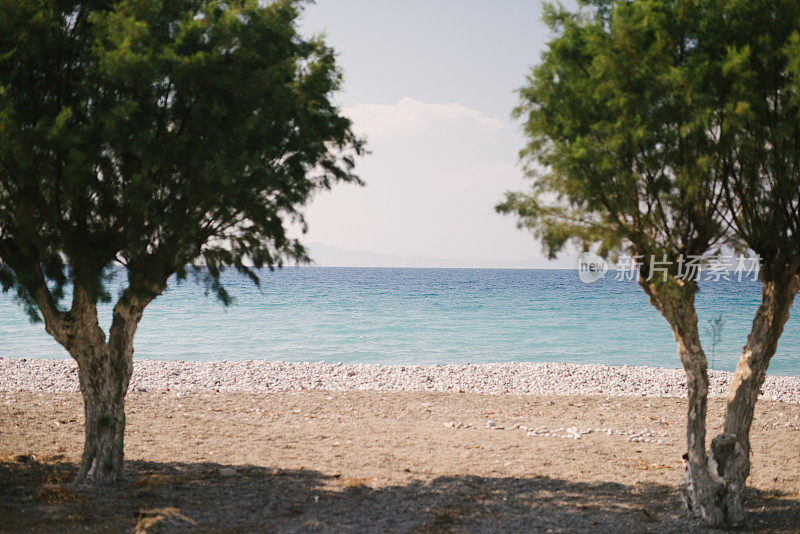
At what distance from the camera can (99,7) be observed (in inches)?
233

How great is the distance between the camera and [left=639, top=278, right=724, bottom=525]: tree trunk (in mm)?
6262

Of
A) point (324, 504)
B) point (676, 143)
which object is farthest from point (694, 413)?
point (324, 504)

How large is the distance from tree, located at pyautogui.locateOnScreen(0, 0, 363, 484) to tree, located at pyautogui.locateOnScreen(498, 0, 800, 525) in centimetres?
258

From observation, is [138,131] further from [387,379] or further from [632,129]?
[387,379]

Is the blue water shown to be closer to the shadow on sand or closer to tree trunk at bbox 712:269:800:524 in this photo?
the shadow on sand

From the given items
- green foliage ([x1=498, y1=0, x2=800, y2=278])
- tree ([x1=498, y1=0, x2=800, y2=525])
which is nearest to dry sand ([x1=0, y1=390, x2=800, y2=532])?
tree ([x1=498, y1=0, x2=800, y2=525])

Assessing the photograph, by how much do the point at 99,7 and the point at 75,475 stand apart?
5696mm

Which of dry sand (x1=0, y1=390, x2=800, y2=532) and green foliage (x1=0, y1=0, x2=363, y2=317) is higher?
green foliage (x1=0, y1=0, x2=363, y2=317)

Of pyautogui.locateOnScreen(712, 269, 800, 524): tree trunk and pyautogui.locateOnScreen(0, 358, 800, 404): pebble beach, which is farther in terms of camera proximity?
pyautogui.locateOnScreen(0, 358, 800, 404): pebble beach

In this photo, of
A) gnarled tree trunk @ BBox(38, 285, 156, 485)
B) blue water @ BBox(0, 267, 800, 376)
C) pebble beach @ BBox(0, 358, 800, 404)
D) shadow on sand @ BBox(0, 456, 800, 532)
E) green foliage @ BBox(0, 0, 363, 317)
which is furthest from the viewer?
blue water @ BBox(0, 267, 800, 376)

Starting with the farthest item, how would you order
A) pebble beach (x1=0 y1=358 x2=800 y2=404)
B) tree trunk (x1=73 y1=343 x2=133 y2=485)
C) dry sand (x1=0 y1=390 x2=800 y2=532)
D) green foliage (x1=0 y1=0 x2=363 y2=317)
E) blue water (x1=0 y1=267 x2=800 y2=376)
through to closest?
blue water (x1=0 y1=267 x2=800 y2=376) → pebble beach (x1=0 y1=358 x2=800 y2=404) → tree trunk (x1=73 y1=343 x2=133 y2=485) → dry sand (x1=0 y1=390 x2=800 y2=532) → green foliage (x1=0 y1=0 x2=363 y2=317)

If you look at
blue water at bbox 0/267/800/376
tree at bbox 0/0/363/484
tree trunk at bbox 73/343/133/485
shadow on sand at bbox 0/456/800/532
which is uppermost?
tree at bbox 0/0/363/484

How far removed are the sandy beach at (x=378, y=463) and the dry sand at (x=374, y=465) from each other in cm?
3

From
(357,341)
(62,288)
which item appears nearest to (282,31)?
(62,288)
